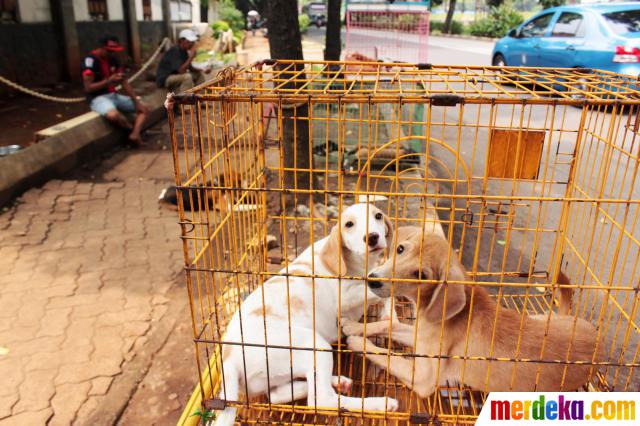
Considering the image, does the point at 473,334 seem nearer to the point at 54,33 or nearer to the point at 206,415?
the point at 206,415

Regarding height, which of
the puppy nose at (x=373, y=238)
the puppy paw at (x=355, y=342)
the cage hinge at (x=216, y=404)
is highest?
the puppy nose at (x=373, y=238)

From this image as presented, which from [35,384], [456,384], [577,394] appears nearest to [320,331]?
[456,384]

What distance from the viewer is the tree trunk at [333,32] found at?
32.3ft

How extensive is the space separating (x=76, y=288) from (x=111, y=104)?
4.70 m

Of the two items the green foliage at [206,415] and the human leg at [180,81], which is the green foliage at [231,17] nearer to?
the human leg at [180,81]

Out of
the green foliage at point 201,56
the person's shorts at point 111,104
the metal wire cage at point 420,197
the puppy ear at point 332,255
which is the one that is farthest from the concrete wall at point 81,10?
the puppy ear at point 332,255

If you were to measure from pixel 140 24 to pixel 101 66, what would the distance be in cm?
914

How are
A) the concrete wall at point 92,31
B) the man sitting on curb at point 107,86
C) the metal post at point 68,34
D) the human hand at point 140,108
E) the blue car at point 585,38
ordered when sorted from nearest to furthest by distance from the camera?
the man sitting on curb at point 107,86 → the human hand at point 140,108 → the blue car at point 585,38 → the metal post at point 68,34 → the concrete wall at point 92,31

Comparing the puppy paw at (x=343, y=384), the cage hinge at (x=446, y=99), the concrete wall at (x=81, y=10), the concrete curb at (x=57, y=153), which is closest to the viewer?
the cage hinge at (x=446, y=99)

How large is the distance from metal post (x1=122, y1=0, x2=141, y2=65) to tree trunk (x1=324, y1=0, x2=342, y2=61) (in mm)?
7701

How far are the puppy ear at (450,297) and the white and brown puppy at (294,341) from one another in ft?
1.20

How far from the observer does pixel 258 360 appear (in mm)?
2648

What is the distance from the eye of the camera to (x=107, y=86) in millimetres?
8414

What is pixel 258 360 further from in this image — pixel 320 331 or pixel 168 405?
pixel 168 405
